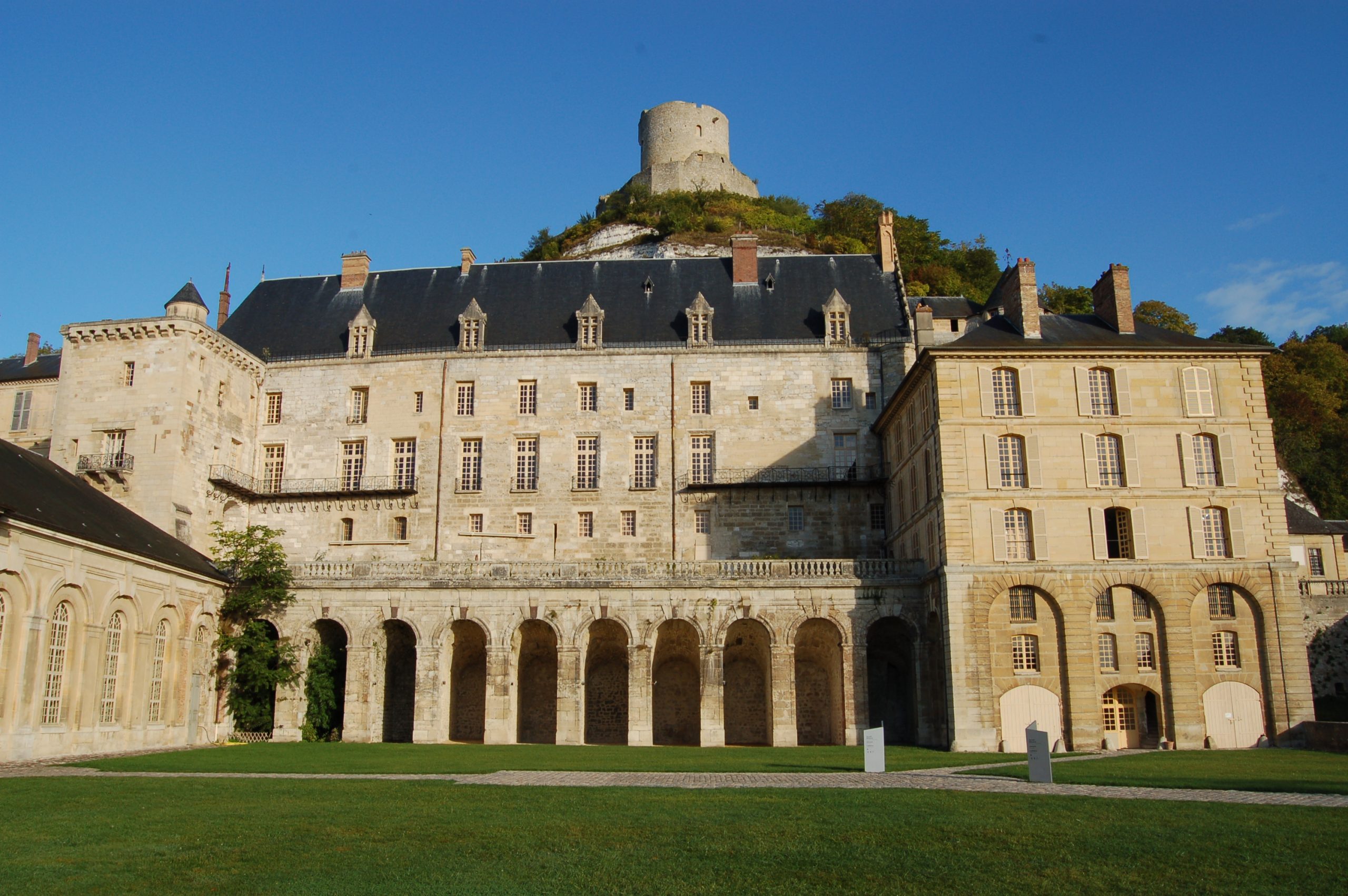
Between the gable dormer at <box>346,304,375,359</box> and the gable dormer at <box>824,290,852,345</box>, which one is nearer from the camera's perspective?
the gable dormer at <box>824,290,852,345</box>

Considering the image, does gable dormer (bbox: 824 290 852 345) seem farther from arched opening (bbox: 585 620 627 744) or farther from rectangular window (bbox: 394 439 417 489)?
rectangular window (bbox: 394 439 417 489)

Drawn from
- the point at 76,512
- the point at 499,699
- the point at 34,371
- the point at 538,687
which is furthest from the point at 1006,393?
the point at 34,371

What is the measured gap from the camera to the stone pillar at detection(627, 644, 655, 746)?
3241 centimetres

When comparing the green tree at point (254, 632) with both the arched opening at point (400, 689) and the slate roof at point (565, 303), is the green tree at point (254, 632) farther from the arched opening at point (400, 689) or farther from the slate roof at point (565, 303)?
the slate roof at point (565, 303)

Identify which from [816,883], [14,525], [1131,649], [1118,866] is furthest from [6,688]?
A: [1131,649]

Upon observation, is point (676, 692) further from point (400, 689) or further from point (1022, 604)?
point (1022, 604)

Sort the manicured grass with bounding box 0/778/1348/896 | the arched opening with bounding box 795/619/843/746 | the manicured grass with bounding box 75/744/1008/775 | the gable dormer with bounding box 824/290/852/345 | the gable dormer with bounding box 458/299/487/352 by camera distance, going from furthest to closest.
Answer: the gable dormer with bounding box 458/299/487/352 → the gable dormer with bounding box 824/290/852/345 → the arched opening with bounding box 795/619/843/746 → the manicured grass with bounding box 75/744/1008/775 → the manicured grass with bounding box 0/778/1348/896

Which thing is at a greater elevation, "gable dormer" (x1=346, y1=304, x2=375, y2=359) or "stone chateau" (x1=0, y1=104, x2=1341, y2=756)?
"gable dormer" (x1=346, y1=304, x2=375, y2=359)

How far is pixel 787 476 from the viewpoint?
38.2 m

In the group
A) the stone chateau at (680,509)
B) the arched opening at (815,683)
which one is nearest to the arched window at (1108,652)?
the stone chateau at (680,509)

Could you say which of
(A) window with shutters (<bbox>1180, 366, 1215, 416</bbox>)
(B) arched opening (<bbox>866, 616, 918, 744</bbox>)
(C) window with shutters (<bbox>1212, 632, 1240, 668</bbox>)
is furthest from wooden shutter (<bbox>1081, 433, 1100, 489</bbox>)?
(B) arched opening (<bbox>866, 616, 918, 744</bbox>)

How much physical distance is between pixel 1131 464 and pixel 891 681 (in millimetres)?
10910

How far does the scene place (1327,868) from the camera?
1024 centimetres

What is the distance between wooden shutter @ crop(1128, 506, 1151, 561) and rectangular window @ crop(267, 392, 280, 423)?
29.9m
